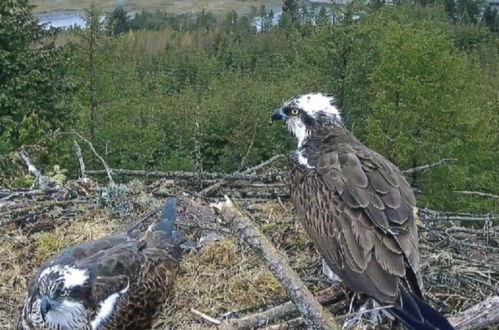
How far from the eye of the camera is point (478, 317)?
3822mm

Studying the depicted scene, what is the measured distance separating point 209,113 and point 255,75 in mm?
18859

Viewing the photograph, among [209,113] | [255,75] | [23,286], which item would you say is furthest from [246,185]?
[255,75]

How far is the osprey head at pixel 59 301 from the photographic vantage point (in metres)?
3.86

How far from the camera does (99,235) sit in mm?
5461

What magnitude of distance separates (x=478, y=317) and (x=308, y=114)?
1.92 m

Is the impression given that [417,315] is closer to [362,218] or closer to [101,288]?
[362,218]

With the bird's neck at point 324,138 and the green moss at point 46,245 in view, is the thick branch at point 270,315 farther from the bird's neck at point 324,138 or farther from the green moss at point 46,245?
the green moss at point 46,245

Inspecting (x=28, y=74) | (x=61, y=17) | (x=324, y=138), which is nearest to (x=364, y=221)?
(x=324, y=138)

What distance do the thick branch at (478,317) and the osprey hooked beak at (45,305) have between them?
6.93 ft

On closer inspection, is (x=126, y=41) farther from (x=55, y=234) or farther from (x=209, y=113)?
(x=55, y=234)

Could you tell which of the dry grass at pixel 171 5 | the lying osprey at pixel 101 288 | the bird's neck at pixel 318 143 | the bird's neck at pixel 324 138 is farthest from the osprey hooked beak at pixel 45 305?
the dry grass at pixel 171 5

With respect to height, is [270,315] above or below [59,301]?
below

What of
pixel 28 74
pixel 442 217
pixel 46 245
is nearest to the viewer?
pixel 46 245

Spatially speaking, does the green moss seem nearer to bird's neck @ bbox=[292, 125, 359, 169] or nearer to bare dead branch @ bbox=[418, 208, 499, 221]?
bird's neck @ bbox=[292, 125, 359, 169]
